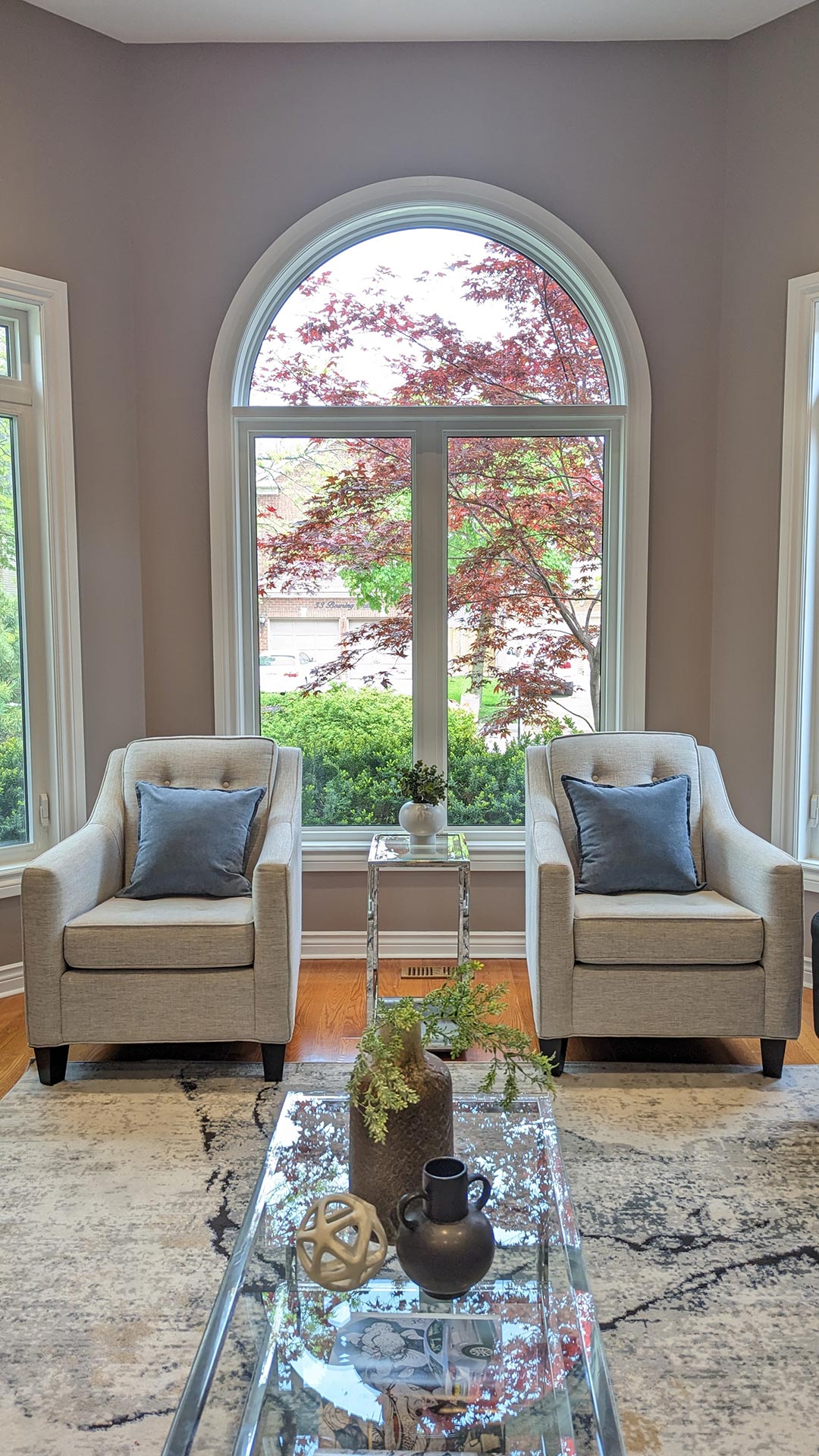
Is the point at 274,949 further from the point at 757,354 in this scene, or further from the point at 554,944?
the point at 757,354

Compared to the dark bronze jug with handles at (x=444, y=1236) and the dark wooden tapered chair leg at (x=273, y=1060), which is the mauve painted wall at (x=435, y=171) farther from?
the dark bronze jug with handles at (x=444, y=1236)

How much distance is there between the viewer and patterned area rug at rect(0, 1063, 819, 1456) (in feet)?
5.63

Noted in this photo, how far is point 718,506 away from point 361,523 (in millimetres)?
1378

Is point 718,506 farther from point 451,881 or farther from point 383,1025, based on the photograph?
point 383,1025

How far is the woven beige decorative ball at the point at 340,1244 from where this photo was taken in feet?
4.99

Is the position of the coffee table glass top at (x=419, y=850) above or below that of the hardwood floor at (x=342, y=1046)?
above

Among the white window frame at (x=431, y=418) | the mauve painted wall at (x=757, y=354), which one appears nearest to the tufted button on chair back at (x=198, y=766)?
the white window frame at (x=431, y=418)

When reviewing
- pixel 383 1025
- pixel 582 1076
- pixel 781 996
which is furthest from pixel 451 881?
pixel 383 1025

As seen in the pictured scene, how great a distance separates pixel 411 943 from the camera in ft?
13.4

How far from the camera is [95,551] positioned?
387 centimetres

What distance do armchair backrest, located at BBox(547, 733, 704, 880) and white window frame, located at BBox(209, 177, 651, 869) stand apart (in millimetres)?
496

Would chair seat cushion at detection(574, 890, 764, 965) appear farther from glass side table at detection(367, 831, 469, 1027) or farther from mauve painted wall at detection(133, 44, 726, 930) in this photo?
mauve painted wall at detection(133, 44, 726, 930)

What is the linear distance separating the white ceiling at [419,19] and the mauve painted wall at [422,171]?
61 millimetres

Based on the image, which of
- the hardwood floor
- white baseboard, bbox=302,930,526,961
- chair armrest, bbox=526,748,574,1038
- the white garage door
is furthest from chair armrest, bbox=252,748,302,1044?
the white garage door
